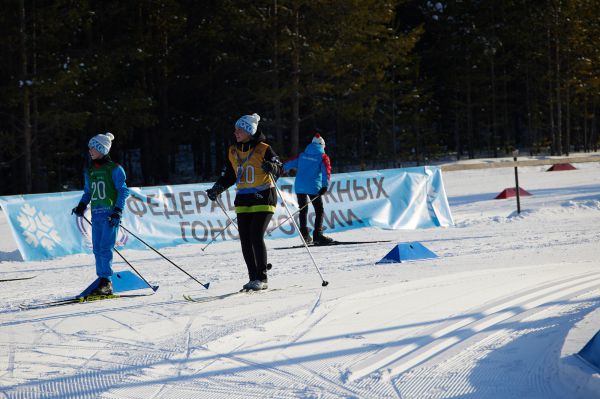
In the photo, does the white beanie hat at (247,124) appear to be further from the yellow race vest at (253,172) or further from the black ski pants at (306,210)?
the black ski pants at (306,210)

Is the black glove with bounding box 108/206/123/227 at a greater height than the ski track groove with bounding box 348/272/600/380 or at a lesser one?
greater

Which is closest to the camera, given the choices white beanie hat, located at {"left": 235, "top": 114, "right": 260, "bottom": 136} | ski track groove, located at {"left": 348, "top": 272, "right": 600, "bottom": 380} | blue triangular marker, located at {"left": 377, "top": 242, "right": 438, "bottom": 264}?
ski track groove, located at {"left": 348, "top": 272, "right": 600, "bottom": 380}

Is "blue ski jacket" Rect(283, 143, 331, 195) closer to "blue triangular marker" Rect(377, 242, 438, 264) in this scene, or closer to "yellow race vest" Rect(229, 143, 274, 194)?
"blue triangular marker" Rect(377, 242, 438, 264)

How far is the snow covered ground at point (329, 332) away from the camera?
4.92 meters

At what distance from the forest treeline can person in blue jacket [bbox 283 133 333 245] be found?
15.7 m

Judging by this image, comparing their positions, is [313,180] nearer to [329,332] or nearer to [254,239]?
[254,239]

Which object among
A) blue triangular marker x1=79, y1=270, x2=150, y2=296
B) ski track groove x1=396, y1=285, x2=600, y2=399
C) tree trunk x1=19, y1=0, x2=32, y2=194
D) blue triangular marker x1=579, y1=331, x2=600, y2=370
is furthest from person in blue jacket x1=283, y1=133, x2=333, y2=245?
tree trunk x1=19, y1=0, x2=32, y2=194

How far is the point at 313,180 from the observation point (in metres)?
15.0

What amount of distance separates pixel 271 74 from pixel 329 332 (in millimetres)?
29545

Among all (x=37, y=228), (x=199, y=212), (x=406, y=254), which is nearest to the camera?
(x=406, y=254)

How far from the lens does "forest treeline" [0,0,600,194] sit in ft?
99.1

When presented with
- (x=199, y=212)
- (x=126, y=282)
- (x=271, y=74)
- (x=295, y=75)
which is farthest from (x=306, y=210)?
(x=271, y=74)

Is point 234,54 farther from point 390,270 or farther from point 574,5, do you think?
point 390,270

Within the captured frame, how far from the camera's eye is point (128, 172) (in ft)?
141
